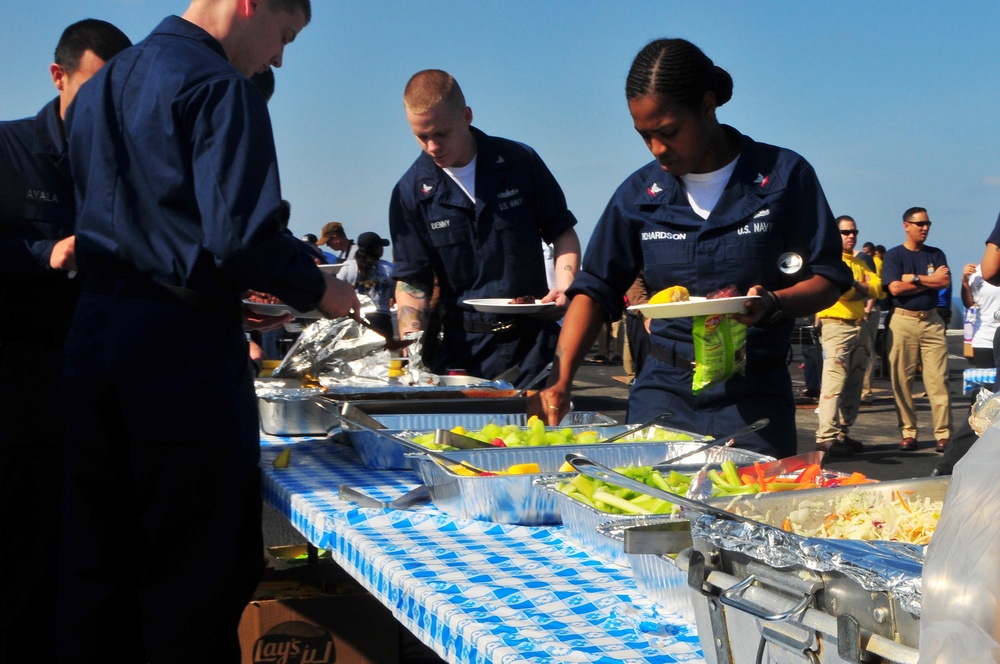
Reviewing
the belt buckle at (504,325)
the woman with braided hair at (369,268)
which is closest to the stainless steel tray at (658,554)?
the belt buckle at (504,325)

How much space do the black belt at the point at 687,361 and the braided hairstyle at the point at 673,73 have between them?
527 millimetres

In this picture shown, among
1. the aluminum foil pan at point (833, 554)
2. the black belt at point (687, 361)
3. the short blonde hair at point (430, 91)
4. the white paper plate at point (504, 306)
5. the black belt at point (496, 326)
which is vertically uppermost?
the short blonde hair at point (430, 91)

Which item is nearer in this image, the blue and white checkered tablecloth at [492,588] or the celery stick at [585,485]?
the blue and white checkered tablecloth at [492,588]

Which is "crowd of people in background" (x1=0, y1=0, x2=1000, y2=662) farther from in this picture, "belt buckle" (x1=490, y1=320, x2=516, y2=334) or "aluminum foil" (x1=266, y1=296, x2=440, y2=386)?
"aluminum foil" (x1=266, y1=296, x2=440, y2=386)

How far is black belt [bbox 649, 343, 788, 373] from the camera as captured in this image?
2176 millimetres

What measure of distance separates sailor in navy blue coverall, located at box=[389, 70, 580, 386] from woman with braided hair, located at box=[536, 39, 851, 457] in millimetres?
855

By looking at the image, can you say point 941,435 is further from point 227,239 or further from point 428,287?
point 227,239

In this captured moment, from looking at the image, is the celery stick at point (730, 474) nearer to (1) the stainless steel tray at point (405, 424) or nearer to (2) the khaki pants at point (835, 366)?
(1) the stainless steel tray at point (405, 424)

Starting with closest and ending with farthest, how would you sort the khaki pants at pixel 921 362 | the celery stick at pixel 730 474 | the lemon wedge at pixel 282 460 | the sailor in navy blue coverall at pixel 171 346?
the celery stick at pixel 730 474 < the sailor in navy blue coverall at pixel 171 346 < the lemon wedge at pixel 282 460 < the khaki pants at pixel 921 362

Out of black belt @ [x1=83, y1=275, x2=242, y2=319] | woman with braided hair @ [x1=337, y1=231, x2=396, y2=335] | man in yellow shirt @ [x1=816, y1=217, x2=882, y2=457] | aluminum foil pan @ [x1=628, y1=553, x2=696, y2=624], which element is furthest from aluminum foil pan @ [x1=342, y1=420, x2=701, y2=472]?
woman with braided hair @ [x1=337, y1=231, x2=396, y2=335]

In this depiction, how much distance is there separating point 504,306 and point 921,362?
5.63 meters

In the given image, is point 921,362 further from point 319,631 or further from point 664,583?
point 664,583

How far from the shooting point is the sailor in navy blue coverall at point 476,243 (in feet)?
10.3

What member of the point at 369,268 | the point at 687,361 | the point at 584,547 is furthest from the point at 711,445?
the point at 369,268
